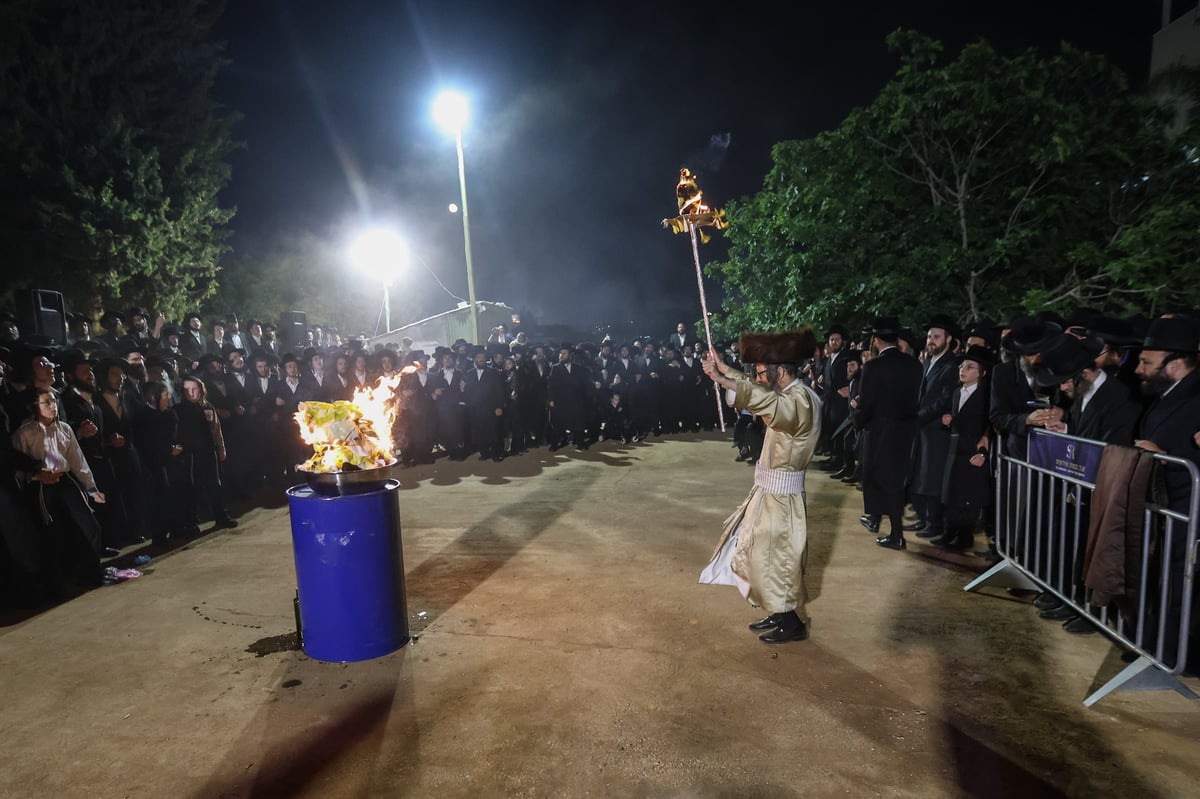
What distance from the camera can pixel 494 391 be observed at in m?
12.2

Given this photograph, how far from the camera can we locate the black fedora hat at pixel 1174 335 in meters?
3.87

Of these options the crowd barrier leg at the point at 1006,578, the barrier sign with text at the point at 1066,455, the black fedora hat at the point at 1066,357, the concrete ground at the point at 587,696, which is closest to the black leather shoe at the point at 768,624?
the concrete ground at the point at 587,696

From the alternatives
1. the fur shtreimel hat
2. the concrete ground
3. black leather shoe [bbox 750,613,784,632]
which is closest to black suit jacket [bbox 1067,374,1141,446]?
the concrete ground

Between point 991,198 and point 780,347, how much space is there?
9082 millimetres

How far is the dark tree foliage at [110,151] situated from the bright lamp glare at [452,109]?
10.4 metres

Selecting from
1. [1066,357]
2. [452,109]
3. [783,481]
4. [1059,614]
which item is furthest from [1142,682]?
[452,109]

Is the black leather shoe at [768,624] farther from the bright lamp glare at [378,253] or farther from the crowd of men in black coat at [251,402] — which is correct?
the bright lamp glare at [378,253]

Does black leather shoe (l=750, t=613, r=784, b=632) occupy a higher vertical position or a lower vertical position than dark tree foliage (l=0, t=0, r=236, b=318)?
lower

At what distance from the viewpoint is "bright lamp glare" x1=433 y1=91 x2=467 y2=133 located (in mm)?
15758

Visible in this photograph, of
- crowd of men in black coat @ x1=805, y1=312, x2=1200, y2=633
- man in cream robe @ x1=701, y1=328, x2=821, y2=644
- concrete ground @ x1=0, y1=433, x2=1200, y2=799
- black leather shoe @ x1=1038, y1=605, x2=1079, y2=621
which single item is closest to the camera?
concrete ground @ x1=0, y1=433, x2=1200, y2=799

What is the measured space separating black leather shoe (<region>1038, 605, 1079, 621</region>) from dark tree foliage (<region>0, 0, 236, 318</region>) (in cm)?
2270

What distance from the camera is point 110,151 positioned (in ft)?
62.2

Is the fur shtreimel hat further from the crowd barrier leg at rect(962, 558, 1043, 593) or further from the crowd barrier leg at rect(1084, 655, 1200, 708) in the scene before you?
the crowd barrier leg at rect(962, 558, 1043, 593)

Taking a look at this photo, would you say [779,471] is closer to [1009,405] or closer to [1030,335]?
[1009,405]
